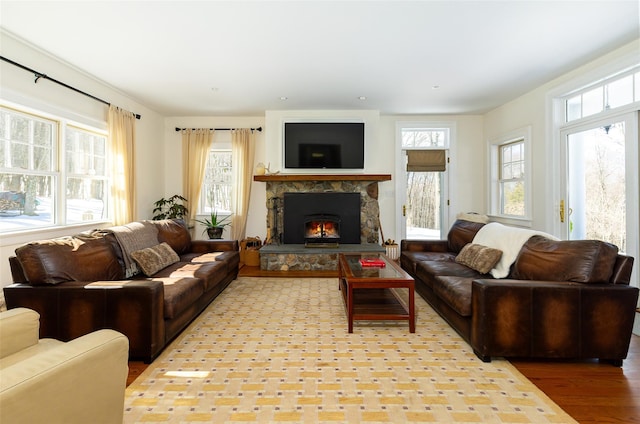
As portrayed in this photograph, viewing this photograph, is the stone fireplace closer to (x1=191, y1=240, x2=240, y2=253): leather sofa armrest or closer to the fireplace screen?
the fireplace screen

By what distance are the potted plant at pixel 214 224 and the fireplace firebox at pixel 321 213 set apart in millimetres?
1172

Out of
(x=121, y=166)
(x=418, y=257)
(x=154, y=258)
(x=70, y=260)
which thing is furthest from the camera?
(x=121, y=166)

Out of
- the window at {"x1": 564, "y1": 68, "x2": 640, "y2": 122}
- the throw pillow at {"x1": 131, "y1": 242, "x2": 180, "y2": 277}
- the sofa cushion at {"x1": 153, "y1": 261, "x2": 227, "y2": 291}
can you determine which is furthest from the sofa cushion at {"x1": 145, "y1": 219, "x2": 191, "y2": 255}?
the window at {"x1": 564, "y1": 68, "x2": 640, "y2": 122}

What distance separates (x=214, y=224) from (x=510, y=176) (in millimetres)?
5188

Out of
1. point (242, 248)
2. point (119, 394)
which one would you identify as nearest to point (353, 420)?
point (119, 394)

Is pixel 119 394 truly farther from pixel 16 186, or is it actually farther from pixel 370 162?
pixel 370 162

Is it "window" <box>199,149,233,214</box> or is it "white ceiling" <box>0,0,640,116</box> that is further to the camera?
"window" <box>199,149,233,214</box>

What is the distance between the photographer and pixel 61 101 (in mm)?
3625

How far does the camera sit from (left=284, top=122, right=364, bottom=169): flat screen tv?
5555mm

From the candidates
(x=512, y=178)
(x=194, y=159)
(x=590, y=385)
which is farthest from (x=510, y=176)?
(x=194, y=159)

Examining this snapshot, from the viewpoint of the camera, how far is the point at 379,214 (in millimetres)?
5891

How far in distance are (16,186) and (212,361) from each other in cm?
287

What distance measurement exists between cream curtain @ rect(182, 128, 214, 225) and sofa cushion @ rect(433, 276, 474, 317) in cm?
459

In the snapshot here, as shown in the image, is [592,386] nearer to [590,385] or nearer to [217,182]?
[590,385]
